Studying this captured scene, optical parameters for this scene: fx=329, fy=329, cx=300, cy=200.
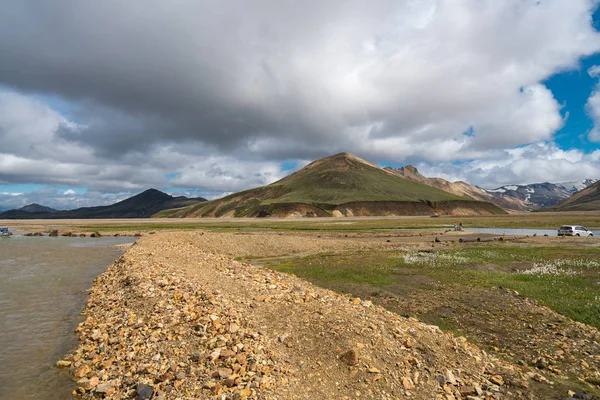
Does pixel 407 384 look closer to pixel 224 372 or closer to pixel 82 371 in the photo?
pixel 224 372

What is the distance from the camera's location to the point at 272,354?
11.4 m

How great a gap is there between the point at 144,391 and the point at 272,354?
13.4ft

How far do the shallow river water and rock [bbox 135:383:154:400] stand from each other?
2889mm

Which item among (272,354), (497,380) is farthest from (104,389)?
(497,380)

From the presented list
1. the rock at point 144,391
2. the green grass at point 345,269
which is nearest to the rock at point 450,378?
the rock at point 144,391

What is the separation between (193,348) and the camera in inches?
484

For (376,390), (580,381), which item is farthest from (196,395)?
(580,381)

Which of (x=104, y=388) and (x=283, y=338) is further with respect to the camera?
(x=283, y=338)

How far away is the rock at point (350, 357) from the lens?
11.1 metres

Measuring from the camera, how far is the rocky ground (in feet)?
33.8

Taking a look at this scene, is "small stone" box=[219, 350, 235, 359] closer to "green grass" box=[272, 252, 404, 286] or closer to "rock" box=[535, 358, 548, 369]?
"rock" box=[535, 358, 548, 369]

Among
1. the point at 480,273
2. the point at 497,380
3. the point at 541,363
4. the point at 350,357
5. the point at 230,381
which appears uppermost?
the point at 350,357

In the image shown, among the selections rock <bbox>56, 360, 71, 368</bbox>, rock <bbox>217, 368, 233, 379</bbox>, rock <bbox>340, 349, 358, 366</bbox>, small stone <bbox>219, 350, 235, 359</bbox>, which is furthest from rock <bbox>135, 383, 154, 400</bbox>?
rock <bbox>340, 349, 358, 366</bbox>

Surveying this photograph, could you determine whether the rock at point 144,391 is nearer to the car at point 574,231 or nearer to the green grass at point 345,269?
the green grass at point 345,269
